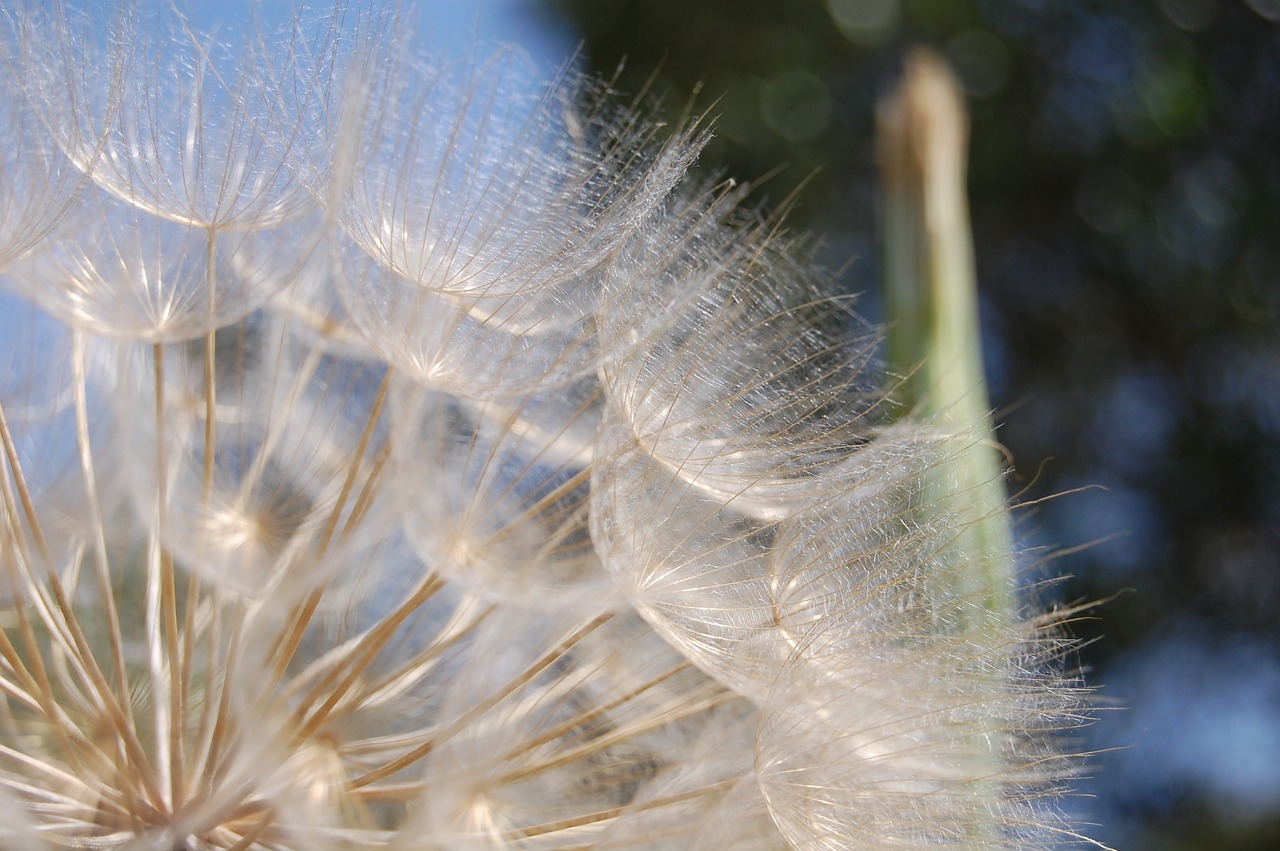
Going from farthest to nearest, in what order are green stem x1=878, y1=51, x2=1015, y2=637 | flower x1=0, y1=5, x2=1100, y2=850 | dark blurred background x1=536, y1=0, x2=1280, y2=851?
1. dark blurred background x1=536, y1=0, x2=1280, y2=851
2. green stem x1=878, y1=51, x2=1015, y2=637
3. flower x1=0, y1=5, x2=1100, y2=850

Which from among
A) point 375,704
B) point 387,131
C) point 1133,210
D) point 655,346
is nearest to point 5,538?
point 375,704

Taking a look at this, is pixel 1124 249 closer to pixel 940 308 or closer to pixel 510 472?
pixel 940 308

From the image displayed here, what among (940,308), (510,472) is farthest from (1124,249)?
(510,472)

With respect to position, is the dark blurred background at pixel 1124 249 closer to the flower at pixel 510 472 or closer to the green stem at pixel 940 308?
the green stem at pixel 940 308

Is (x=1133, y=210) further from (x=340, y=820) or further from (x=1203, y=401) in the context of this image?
(x=340, y=820)

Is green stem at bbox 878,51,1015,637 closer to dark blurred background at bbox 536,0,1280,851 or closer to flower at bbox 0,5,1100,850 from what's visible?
flower at bbox 0,5,1100,850

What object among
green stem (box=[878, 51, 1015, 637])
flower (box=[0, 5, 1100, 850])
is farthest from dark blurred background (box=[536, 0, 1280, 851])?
flower (box=[0, 5, 1100, 850])

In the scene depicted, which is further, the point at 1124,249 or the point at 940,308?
the point at 1124,249
